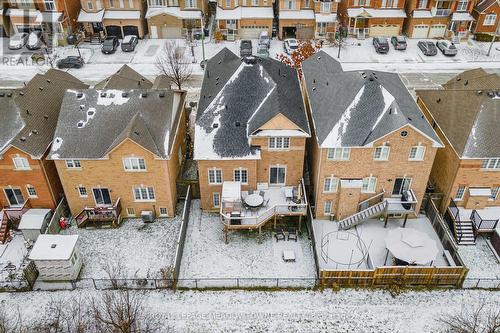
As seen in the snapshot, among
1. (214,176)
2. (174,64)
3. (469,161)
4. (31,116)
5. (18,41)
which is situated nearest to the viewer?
(469,161)

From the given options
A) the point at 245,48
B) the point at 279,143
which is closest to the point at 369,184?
the point at 279,143

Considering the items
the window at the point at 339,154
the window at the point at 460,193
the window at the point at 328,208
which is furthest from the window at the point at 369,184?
the window at the point at 460,193

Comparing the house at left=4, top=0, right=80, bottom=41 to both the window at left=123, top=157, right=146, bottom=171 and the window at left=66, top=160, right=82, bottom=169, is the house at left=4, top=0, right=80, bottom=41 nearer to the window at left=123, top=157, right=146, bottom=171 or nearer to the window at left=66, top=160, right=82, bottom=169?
the window at left=66, top=160, right=82, bottom=169

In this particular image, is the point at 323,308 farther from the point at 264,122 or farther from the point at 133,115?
the point at 133,115

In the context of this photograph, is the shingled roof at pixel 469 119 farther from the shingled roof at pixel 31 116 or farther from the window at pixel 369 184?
the shingled roof at pixel 31 116

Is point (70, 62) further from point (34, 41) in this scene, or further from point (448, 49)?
point (448, 49)

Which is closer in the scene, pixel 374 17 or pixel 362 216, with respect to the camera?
pixel 362 216

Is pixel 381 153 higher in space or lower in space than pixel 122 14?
lower

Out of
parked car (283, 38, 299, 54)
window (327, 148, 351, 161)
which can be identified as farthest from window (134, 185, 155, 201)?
parked car (283, 38, 299, 54)
